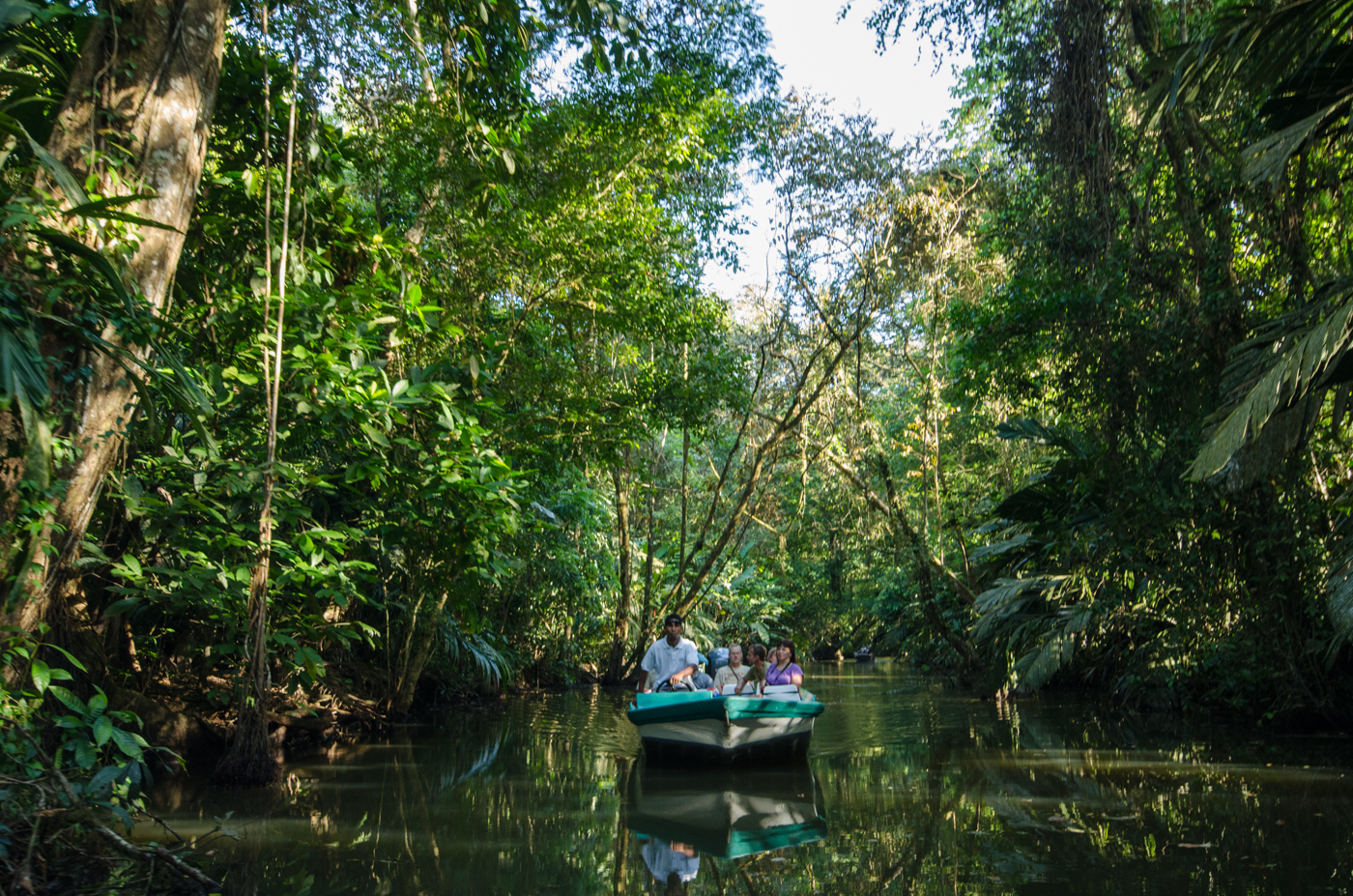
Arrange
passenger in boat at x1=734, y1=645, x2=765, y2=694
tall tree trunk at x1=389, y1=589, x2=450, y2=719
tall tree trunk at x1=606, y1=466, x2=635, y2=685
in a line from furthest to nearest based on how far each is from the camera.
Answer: tall tree trunk at x1=606, y1=466, x2=635, y2=685 → tall tree trunk at x1=389, y1=589, x2=450, y2=719 → passenger in boat at x1=734, y1=645, x2=765, y2=694

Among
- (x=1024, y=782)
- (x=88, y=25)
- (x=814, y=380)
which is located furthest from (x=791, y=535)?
(x=88, y=25)

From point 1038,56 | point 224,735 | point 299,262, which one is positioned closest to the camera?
point 299,262

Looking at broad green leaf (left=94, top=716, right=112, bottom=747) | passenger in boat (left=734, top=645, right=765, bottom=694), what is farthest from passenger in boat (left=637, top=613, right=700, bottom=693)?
broad green leaf (left=94, top=716, right=112, bottom=747)

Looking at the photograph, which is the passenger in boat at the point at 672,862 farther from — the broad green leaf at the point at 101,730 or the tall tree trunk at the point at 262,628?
the tall tree trunk at the point at 262,628

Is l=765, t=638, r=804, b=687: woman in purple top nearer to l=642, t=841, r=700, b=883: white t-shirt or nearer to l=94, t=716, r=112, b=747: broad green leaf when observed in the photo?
l=642, t=841, r=700, b=883: white t-shirt

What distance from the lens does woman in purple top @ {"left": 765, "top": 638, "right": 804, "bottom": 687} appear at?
11.2 m

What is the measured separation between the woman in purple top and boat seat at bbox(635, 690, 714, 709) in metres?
1.61

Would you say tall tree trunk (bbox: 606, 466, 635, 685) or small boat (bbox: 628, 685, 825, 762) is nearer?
small boat (bbox: 628, 685, 825, 762)

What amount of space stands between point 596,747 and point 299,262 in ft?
22.6

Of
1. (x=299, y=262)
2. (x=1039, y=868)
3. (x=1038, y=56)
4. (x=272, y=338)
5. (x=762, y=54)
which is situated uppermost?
(x=762, y=54)

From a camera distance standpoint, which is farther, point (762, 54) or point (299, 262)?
point (762, 54)

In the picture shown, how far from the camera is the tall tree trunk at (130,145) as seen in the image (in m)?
4.62

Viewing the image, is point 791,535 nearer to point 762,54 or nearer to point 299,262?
point 762,54

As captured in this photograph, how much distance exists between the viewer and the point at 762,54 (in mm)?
16547
